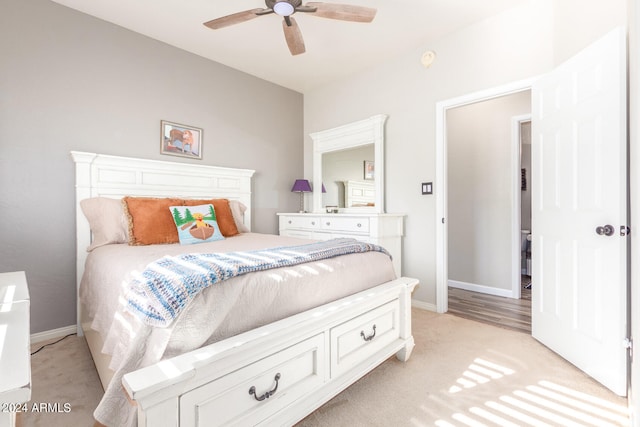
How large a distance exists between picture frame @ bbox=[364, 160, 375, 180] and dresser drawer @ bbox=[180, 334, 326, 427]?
7.86 feet

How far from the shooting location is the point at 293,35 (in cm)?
229

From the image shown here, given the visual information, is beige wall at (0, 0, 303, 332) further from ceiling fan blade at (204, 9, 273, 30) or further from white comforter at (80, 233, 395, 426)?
ceiling fan blade at (204, 9, 273, 30)

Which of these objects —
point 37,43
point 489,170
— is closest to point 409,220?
point 489,170

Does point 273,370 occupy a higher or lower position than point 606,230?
lower

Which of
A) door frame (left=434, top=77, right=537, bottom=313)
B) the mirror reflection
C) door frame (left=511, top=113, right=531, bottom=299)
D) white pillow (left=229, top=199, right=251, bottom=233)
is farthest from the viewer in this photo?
the mirror reflection

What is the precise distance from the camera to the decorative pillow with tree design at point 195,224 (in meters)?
2.37

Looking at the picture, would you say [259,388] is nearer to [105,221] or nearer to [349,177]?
[105,221]

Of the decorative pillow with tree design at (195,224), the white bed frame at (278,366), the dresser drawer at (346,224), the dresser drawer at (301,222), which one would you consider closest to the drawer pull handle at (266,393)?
the white bed frame at (278,366)

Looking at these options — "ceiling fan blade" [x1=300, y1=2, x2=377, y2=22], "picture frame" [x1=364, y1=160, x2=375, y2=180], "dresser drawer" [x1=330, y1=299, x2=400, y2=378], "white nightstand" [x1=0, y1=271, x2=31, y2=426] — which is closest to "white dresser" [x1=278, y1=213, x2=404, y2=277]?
"picture frame" [x1=364, y1=160, x2=375, y2=180]

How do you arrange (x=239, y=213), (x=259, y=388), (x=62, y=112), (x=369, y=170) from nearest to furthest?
(x=259, y=388), (x=62, y=112), (x=239, y=213), (x=369, y=170)

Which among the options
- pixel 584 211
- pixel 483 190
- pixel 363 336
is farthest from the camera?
pixel 483 190

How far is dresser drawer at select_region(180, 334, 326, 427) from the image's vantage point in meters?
0.99

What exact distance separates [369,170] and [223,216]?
1.68 metres

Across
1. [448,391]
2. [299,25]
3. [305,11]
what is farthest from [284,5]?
[448,391]
